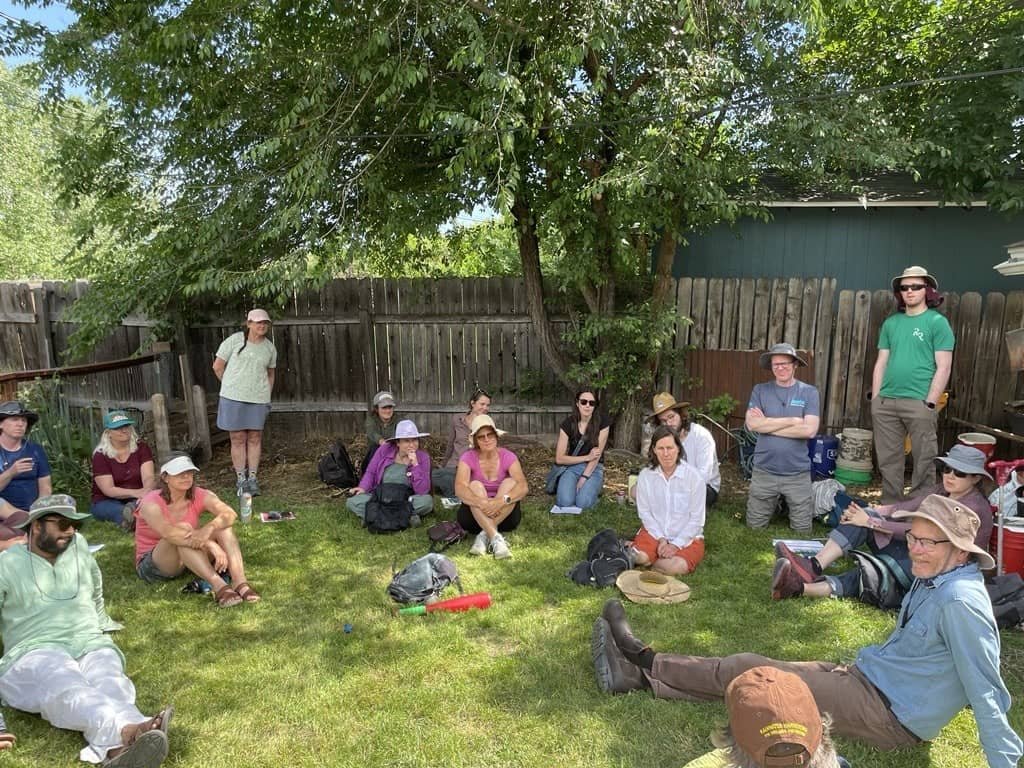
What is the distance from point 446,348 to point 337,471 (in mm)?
2312

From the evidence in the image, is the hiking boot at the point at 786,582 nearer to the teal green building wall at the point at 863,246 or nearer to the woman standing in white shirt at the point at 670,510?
the woman standing in white shirt at the point at 670,510

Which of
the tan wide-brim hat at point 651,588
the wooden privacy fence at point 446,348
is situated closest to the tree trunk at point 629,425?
the wooden privacy fence at point 446,348

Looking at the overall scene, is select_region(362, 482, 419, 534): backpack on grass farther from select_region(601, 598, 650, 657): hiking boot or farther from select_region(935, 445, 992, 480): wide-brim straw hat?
select_region(935, 445, 992, 480): wide-brim straw hat

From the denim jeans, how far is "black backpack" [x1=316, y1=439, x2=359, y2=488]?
7.50 ft

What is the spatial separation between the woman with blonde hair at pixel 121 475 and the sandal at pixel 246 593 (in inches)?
70.6

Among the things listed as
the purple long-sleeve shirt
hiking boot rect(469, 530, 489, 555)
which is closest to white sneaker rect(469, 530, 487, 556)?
hiking boot rect(469, 530, 489, 555)

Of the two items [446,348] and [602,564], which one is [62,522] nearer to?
[602,564]

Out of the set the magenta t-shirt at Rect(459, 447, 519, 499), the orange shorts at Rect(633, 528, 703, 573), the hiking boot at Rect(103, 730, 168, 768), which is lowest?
the orange shorts at Rect(633, 528, 703, 573)

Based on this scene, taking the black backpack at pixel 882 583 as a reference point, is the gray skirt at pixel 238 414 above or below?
above

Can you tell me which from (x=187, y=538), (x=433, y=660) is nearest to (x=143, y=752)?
(x=433, y=660)

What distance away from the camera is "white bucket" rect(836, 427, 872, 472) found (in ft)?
23.1

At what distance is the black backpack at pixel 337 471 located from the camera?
24.2 feet

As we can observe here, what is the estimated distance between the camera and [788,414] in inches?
236

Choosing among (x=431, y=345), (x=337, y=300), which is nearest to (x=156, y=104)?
(x=337, y=300)
